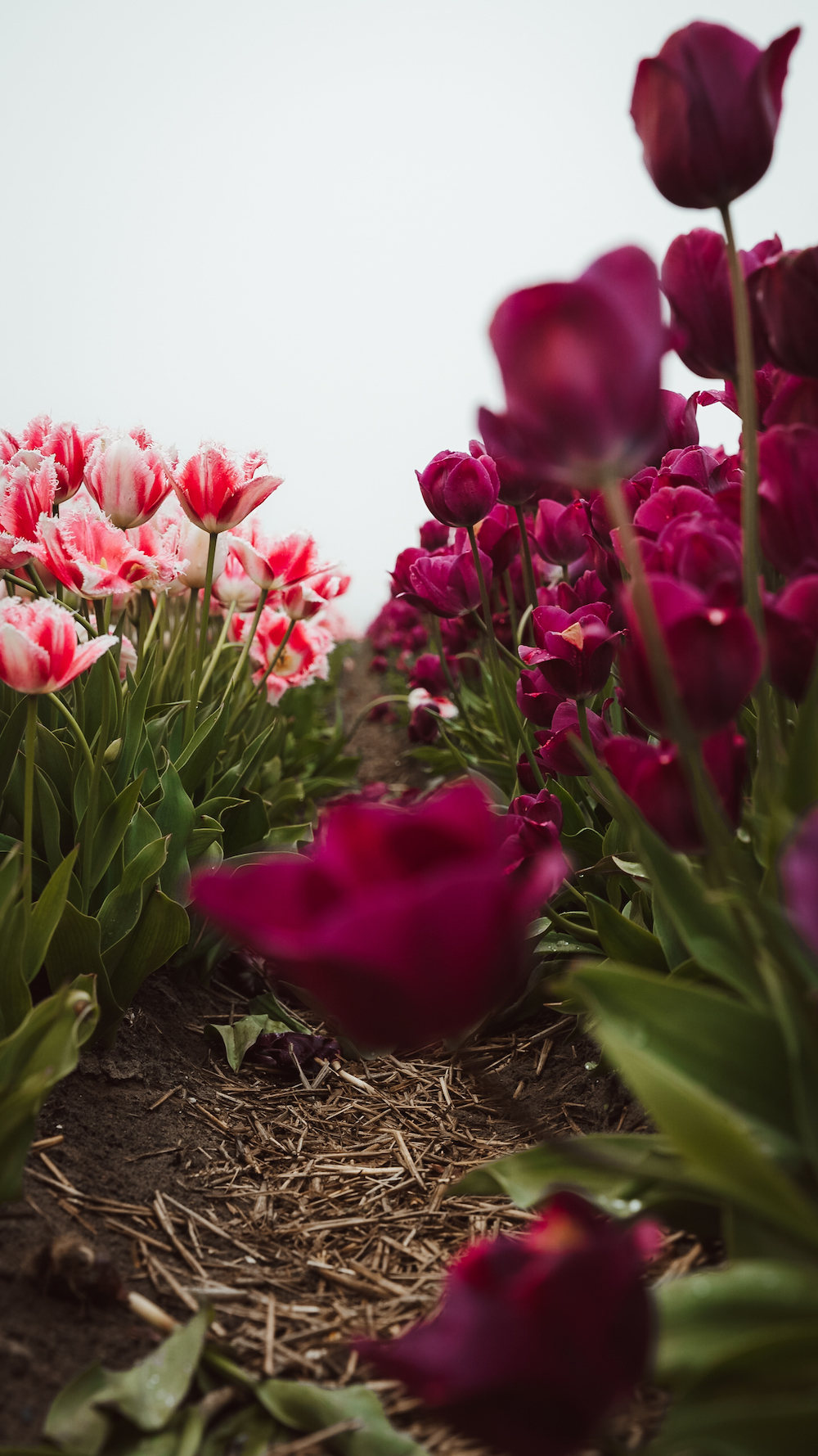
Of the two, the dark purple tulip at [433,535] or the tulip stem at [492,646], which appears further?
the dark purple tulip at [433,535]

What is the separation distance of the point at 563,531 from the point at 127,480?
834 mm

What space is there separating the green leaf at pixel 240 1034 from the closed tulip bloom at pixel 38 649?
34.3 inches

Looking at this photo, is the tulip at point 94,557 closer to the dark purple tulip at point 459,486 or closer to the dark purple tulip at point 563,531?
the dark purple tulip at point 459,486

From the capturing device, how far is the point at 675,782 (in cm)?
67

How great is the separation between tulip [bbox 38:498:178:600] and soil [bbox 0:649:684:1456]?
0.71m

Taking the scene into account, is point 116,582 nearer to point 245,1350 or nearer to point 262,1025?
point 262,1025

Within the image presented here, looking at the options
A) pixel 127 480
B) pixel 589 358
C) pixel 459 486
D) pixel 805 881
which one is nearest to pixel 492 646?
pixel 459 486

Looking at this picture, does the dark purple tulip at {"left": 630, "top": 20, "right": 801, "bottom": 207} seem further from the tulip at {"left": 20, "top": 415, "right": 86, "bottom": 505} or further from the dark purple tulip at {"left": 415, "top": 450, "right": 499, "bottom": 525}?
the tulip at {"left": 20, "top": 415, "right": 86, "bottom": 505}

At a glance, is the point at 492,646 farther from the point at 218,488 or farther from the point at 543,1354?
A: the point at 543,1354

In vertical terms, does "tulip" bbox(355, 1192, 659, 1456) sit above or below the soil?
above

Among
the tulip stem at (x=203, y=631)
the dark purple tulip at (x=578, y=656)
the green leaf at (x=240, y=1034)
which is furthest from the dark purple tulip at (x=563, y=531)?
the green leaf at (x=240, y=1034)

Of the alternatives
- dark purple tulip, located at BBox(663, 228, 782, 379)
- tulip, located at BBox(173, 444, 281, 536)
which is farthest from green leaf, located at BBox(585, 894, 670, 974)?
tulip, located at BBox(173, 444, 281, 536)

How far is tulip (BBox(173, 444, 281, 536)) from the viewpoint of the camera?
5.24ft

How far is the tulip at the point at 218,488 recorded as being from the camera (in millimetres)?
1598
